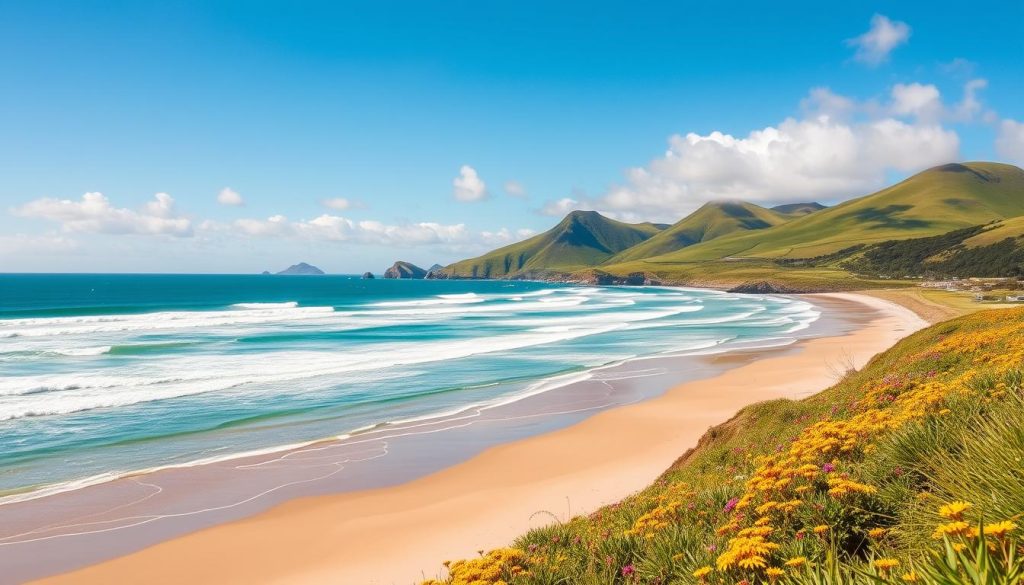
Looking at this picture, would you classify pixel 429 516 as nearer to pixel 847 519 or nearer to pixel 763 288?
pixel 847 519

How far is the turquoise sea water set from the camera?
2088 cm

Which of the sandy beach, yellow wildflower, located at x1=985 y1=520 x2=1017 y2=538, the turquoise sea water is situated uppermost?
yellow wildflower, located at x1=985 y1=520 x2=1017 y2=538

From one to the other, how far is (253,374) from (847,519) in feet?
109

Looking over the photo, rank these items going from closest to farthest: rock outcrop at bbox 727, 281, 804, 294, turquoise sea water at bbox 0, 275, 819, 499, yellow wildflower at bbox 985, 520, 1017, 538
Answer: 1. yellow wildflower at bbox 985, 520, 1017, 538
2. turquoise sea water at bbox 0, 275, 819, 499
3. rock outcrop at bbox 727, 281, 804, 294

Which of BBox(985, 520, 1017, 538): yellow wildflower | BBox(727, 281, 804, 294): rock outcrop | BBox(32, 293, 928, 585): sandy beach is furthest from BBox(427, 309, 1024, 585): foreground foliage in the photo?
BBox(727, 281, 804, 294): rock outcrop

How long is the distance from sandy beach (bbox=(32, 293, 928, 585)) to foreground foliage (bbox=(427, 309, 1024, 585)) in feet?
11.9

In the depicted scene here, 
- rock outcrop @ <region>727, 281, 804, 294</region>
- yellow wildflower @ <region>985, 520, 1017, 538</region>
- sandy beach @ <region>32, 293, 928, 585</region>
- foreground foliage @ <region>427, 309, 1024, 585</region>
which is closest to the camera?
yellow wildflower @ <region>985, 520, 1017, 538</region>

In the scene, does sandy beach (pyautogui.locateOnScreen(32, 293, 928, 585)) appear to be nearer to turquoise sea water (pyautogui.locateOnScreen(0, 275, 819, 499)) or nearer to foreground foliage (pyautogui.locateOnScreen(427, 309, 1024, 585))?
foreground foliage (pyautogui.locateOnScreen(427, 309, 1024, 585))

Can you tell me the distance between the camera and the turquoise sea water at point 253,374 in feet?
68.5

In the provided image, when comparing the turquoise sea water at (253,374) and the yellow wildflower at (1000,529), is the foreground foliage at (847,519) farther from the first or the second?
the turquoise sea water at (253,374)

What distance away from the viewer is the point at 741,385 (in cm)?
2981

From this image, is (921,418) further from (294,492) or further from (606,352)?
(606,352)

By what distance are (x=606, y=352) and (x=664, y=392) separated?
47.8 ft

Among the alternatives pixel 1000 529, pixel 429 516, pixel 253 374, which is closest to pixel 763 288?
pixel 253 374
